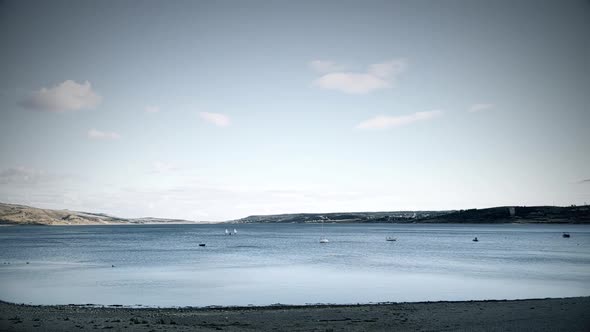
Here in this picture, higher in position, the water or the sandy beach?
the sandy beach

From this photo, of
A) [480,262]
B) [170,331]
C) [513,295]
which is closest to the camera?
[170,331]

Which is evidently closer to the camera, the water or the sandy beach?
the sandy beach

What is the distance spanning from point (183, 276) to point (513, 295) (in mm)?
30646

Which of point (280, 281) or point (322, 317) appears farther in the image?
point (280, 281)

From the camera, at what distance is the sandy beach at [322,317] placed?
20.4 m

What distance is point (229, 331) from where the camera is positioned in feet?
65.3

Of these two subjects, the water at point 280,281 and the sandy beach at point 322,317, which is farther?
the water at point 280,281

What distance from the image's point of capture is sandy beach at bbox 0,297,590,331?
20.4 meters

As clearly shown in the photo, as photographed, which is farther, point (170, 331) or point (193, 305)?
point (193, 305)

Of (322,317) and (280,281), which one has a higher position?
(322,317)

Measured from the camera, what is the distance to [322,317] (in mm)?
23062

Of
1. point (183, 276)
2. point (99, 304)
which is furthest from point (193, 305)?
point (183, 276)

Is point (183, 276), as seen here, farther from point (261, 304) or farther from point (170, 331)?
point (170, 331)

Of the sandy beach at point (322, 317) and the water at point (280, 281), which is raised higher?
the sandy beach at point (322, 317)
